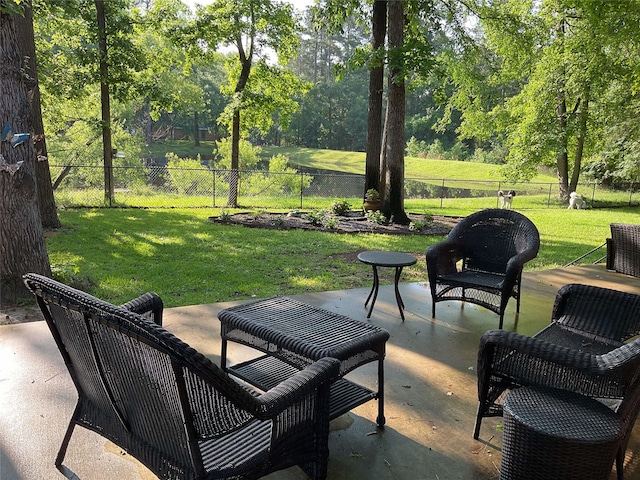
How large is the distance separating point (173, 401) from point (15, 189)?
11.7ft

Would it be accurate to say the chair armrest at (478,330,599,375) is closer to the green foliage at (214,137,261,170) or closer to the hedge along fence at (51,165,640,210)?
the hedge along fence at (51,165,640,210)

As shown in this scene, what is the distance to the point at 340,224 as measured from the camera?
9.52 meters

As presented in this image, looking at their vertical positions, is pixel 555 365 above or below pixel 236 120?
below

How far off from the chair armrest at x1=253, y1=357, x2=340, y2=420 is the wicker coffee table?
29 cm

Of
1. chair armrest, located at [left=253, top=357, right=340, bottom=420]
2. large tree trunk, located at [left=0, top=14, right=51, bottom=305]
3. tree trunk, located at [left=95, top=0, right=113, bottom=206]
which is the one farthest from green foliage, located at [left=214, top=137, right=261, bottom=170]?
chair armrest, located at [left=253, top=357, right=340, bottom=420]

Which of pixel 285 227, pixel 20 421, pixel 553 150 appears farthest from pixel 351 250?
pixel 553 150

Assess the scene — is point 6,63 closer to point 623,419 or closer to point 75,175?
point 623,419

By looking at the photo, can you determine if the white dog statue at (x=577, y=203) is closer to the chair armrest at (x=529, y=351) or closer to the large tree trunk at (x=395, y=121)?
the large tree trunk at (x=395, y=121)

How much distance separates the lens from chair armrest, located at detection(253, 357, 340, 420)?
4.79 feet

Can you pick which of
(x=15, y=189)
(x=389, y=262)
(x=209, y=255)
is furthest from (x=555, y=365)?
(x=209, y=255)

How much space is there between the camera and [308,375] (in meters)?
1.70

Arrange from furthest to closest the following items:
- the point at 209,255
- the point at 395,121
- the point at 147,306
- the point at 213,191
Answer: the point at 213,191
the point at 395,121
the point at 209,255
the point at 147,306

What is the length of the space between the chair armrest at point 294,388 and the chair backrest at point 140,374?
0.09 m

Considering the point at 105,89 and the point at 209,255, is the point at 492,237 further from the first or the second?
the point at 105,89
